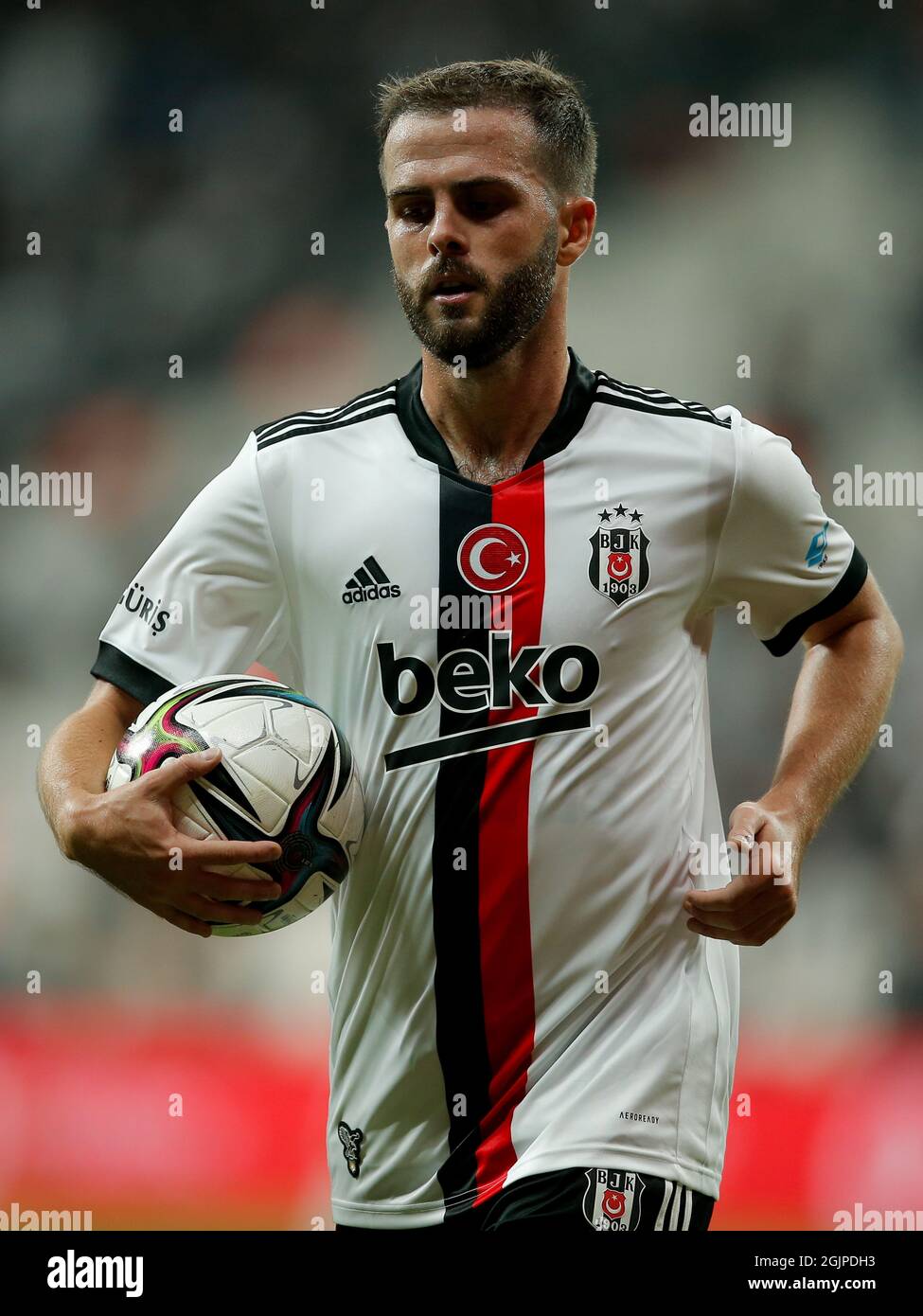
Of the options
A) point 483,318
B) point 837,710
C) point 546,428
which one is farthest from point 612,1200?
point 483,318

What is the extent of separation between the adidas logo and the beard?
0.39m

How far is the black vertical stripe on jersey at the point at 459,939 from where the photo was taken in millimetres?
2459

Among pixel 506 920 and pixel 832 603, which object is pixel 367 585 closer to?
pixel 506 920

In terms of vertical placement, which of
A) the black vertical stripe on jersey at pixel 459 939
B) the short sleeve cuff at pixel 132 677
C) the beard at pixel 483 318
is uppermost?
the beard at pixel 483 318

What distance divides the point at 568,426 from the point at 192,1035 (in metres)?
3.70

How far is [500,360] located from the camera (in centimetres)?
265

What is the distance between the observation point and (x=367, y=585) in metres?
2.57

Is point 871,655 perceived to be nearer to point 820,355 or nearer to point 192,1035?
point 192,1035

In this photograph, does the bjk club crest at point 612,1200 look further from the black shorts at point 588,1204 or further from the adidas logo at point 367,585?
the adidas logo at point 367,585

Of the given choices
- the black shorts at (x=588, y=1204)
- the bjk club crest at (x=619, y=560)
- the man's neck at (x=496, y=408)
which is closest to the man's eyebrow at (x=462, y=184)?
the man's neck at (x=496, y=408)

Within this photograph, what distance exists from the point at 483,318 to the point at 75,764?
39.0 inches

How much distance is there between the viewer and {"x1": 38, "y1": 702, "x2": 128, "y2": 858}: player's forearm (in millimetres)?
2381

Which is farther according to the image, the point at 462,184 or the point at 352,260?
the point at 352,260

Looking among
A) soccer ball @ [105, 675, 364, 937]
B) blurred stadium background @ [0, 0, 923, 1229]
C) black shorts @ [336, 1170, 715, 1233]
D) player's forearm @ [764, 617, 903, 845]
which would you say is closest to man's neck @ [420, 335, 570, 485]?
soccer ball @ [105, 675, 364, 937]
